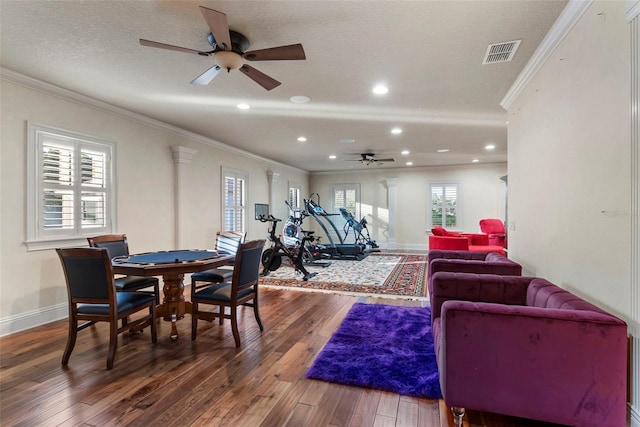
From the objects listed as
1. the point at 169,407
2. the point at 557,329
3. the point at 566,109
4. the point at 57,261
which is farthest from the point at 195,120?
the point at 557,329

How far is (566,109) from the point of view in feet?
7.34

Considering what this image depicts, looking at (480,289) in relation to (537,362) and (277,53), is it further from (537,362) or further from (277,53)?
(277,53)

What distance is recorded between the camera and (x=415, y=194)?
9.45 m

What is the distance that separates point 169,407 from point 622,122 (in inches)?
124

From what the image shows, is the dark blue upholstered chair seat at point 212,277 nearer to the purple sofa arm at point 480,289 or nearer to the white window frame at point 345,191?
the purple sofa arm at point 480,289

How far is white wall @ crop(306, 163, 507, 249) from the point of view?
878 cm

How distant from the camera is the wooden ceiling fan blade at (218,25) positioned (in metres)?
1.78

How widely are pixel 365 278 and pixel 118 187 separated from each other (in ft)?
13.6

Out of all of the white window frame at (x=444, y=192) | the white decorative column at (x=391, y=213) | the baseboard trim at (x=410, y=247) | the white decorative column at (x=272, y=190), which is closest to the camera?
the white decorative column at (x=272, y=190)

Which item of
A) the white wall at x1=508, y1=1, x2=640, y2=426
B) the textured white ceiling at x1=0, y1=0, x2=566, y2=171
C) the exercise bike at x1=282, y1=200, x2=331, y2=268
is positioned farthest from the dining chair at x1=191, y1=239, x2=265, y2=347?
the exercise bike at x1=282, y1=200, x2=331, y2=268

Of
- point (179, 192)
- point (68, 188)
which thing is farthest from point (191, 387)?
point (179, 192)

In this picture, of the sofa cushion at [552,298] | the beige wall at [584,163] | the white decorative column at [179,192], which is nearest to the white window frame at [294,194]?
the white decorative column at [179,192]

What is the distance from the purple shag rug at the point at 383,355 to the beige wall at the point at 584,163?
1.19 metres

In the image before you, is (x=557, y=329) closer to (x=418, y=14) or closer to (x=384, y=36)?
(x=418, y=14)
